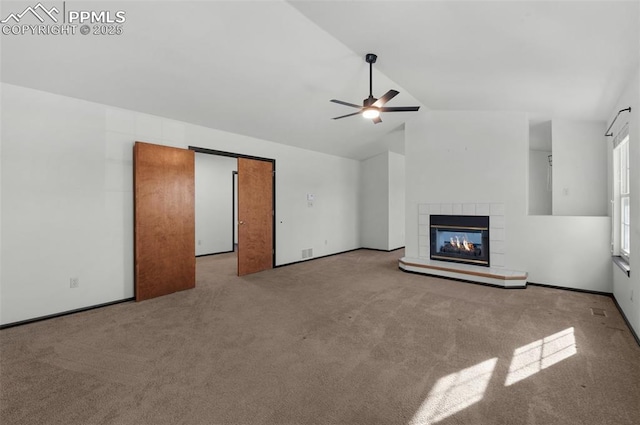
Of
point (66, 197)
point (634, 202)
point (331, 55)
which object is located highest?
point (331, 55)

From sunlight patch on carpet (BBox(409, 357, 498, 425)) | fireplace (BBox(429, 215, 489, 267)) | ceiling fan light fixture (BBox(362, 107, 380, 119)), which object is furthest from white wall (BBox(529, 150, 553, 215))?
sunlight patch on carpet (BBox(409, 357, 498, 425))

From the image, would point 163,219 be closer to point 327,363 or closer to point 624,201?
point 327,363

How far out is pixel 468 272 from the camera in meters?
4.72

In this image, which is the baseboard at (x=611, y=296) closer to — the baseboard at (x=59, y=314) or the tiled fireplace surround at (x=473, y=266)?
the tiled fireplace surround at (x=473, y=266)

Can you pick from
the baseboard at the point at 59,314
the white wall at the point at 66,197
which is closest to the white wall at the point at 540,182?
the white wall at the point at 66,197

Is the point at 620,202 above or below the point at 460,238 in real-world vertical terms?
above

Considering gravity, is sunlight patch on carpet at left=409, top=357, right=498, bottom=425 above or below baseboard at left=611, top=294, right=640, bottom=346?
below

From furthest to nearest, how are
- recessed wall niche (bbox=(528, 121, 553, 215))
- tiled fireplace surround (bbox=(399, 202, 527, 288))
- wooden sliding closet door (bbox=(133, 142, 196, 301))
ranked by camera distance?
recessed wall niche (bbox=(528, 121, 553, 215)) < tiled fireplace surround (bbox=(399, 202, 527, 288)) < wooden sliding closet door (bbox=(133, 142, 196, 301))

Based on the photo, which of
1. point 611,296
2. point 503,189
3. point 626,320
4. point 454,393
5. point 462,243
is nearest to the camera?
point 454,393

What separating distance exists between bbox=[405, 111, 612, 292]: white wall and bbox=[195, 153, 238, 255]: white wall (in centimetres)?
489

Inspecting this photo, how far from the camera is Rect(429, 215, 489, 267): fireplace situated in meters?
5.02

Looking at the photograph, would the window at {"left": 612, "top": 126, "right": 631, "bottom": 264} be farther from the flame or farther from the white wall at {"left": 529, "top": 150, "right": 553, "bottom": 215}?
the white wall at {"left": 529, "top": 150, "right": 553, "bottom": 215}

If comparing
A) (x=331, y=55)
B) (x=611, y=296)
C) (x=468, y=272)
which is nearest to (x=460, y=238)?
(x=468, y=272)

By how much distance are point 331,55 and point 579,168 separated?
14.6 feet
